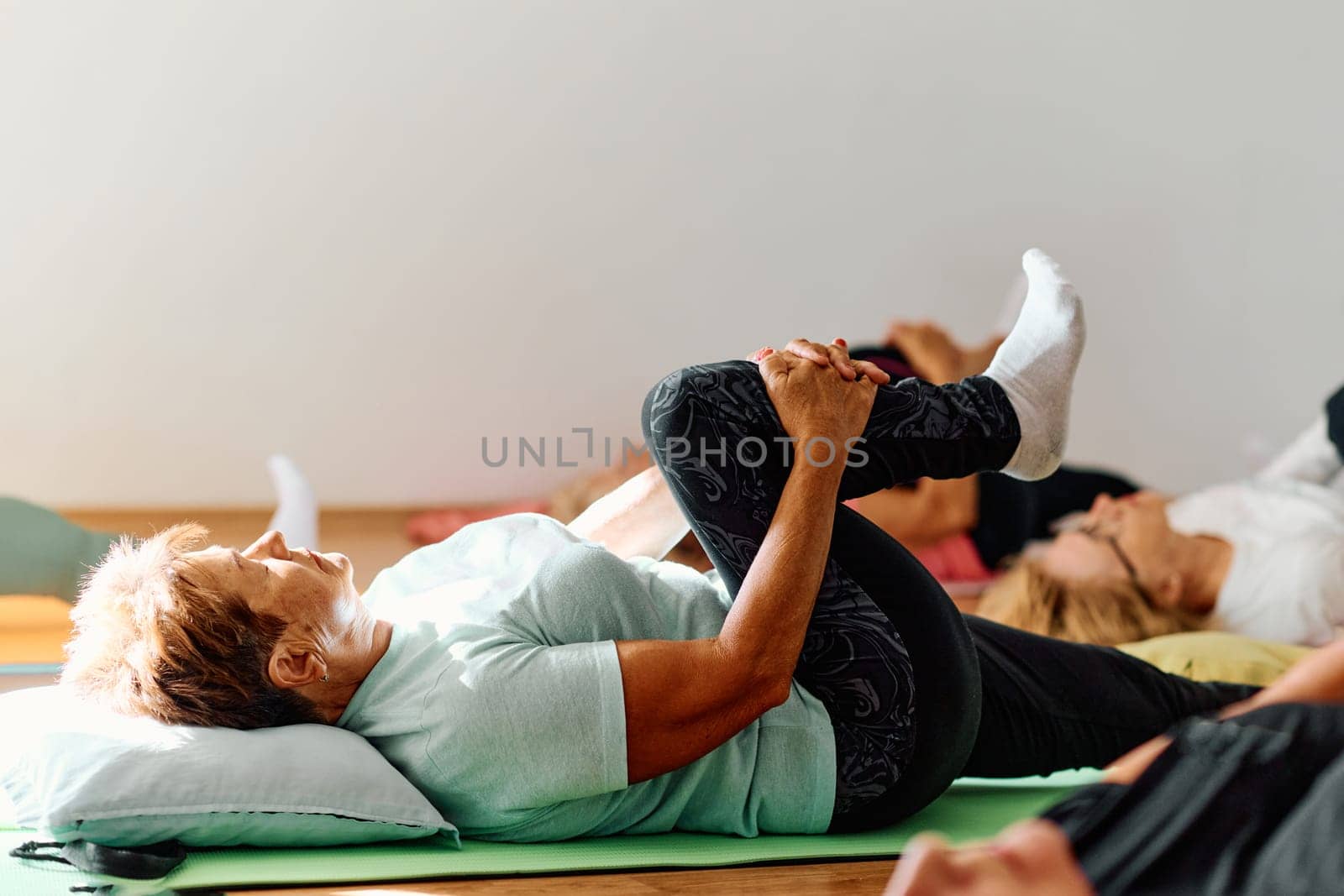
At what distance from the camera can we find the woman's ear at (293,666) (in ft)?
4.18

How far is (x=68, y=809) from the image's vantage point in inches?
47.9

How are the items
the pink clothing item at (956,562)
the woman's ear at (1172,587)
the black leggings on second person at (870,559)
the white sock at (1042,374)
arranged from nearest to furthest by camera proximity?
the black leggings on second person at (870,559) → the white sock at (1042,374) → the woman's ear at (1172,587) → the pink clothing item at (956,562)

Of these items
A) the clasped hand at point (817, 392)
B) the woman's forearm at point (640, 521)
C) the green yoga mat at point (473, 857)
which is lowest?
the green yoga mat at point (473, 857)

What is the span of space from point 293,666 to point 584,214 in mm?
2577

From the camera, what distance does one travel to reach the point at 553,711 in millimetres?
1235

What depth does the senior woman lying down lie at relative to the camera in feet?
4.12

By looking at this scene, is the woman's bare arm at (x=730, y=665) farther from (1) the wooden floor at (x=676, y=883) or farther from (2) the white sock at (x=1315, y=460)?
(2) the white sock at (x=1315, y=460)

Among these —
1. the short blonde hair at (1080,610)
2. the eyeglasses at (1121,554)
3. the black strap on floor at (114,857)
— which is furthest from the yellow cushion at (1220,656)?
the black strap on floor at (114,857)

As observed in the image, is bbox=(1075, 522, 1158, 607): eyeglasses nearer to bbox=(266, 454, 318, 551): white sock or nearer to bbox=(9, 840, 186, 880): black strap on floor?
bbox=(266, 454, 318, 551): white sock

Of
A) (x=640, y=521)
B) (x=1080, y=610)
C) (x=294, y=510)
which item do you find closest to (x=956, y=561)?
(x=1080, y=610)

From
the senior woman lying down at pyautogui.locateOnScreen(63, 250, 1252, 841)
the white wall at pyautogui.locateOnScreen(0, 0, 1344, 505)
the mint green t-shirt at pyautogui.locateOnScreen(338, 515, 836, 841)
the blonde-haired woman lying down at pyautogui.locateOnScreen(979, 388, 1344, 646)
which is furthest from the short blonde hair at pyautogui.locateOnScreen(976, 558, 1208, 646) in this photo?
the white wall at pyautogui.locateOnScreen(0, 0, 1344, 505)

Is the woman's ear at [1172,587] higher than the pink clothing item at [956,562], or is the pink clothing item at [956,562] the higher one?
the woman's ear at [1172,587]

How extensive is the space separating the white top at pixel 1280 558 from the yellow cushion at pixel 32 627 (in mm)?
2564

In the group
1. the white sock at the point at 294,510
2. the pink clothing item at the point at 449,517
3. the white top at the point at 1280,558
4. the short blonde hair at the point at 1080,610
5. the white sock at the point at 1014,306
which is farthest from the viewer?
the pink clothing item at the point at 449,517
